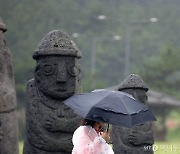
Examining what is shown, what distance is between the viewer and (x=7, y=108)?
1227 cm

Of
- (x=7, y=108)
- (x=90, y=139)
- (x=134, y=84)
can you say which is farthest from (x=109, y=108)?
(x=134, y=84)

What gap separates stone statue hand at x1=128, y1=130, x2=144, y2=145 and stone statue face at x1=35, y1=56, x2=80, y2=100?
193 centimetres

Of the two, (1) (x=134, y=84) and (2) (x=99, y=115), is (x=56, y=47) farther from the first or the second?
(2) (x=99, y=115)

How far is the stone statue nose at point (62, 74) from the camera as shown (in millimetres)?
12289

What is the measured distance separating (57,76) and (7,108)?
942 millimetres

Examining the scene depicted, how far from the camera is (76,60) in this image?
12680 mm

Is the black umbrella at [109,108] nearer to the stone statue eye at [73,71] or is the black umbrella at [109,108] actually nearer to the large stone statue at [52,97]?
the large stone statue at [52,97]

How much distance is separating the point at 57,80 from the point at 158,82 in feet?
105

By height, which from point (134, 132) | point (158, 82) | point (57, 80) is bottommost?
point (158, 82)

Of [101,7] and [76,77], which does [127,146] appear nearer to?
[76,77]

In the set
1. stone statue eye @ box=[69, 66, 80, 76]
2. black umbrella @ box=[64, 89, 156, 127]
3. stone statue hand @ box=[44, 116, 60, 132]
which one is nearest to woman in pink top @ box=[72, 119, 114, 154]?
black umbrella @ box=[64, 89, 156, 127]

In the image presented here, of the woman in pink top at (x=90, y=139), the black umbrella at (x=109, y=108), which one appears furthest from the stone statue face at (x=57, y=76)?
the woman in pink top at (x=90, y=139)

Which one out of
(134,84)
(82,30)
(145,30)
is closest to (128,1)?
(145,30)

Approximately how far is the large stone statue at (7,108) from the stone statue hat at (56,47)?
517 mm
